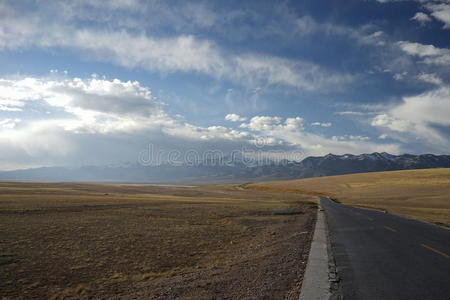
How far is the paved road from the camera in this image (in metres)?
7.38

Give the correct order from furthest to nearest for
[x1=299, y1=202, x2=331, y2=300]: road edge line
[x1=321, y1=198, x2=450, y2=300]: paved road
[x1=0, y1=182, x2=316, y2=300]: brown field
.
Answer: [x1=0, y1=182, x2=316, y2=300]: brown field, [x1=321, y1=198, x2=450, y2=300]: paved road, [x1=299, y1=202, x2=331, y2=300]: road edge line

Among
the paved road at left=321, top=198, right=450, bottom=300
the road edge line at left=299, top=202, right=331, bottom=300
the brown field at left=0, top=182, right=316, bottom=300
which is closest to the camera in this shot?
the road edge line at left=299, top=202, right=331, bottom=300

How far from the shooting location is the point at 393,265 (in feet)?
32.4

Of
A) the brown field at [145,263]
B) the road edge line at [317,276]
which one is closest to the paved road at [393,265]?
the road edge line at [317,276]

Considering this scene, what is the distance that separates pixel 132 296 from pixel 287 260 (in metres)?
5.64

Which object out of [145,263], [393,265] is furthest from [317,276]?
[145,263]

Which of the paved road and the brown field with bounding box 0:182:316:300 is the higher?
the paved road

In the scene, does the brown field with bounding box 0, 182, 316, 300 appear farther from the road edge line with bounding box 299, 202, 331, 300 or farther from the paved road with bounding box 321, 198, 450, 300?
the paved road with bounding box 321, 198, 450, 300

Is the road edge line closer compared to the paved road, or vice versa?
the road edge line

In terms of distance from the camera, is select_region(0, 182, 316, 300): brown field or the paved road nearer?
the paved road

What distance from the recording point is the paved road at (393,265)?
7.38 metres

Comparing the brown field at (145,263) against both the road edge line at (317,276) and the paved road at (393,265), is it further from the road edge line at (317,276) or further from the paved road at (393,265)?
the paved road at (393,265)

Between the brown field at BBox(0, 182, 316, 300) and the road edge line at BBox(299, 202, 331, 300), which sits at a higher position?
the road edge line at BBox(299, 202, 331, 300)

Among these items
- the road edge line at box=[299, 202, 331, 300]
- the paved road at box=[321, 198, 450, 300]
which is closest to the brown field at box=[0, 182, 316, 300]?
the road edge line at box=[299, 202, 331, 300]
